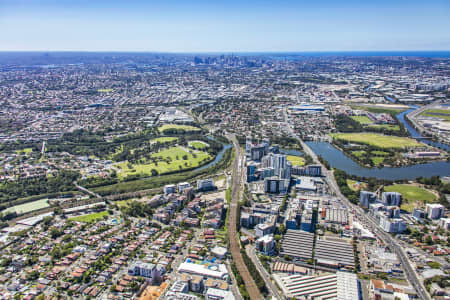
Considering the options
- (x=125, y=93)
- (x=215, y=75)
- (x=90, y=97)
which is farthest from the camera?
(x=215, y=75)

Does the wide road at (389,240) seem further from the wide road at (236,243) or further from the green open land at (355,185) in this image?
the wide road at (236,243)

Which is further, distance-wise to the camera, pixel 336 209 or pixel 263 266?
pixel 336 209

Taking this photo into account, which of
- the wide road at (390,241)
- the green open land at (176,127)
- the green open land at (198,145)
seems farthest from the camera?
the green open land at (176,127)

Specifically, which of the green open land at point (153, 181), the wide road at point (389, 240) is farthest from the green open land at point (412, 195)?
the green open land at point (153, 181)

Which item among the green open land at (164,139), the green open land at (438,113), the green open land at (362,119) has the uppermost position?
the green open land at (438,113)

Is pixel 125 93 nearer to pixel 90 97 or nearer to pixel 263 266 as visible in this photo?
pixel 90 97

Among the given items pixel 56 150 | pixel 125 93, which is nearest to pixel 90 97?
pixel 125 93

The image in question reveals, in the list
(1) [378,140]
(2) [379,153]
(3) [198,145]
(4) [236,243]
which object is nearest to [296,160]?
(2) [379,153]
